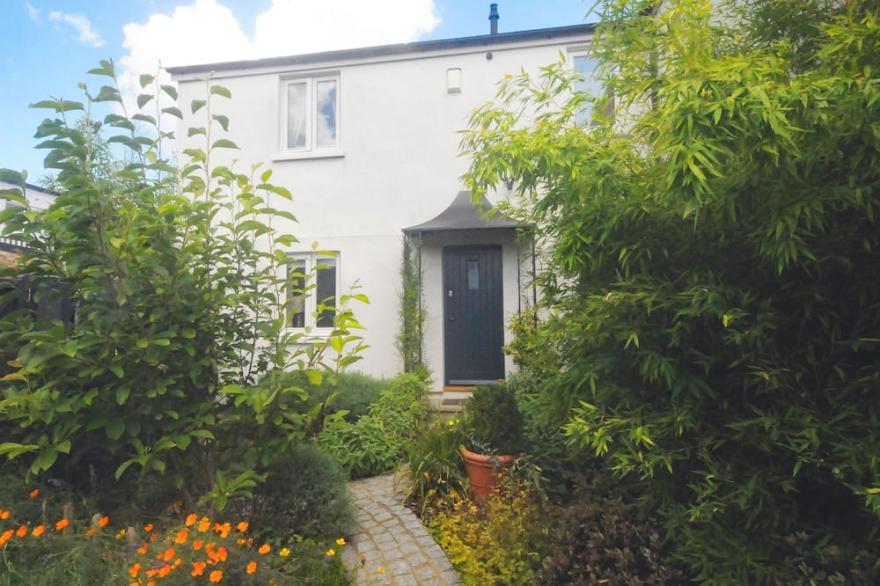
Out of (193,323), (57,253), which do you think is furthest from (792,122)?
(57,253)

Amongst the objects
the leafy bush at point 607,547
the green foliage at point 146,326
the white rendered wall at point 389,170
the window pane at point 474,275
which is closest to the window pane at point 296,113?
the white rendered wall at point 389,170

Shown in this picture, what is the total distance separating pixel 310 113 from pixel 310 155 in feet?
2.56

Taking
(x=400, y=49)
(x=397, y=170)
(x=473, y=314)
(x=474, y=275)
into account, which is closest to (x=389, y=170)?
(x=397, y=170)

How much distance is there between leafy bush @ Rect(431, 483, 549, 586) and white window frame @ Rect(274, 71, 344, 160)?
6107 mm

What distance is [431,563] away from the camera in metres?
2.95

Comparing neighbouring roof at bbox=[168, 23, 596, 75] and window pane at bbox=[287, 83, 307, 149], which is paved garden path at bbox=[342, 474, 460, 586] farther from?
neighbouring roof at bbox=[168, 23, 596, 75]

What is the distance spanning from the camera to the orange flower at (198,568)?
6.51 ft

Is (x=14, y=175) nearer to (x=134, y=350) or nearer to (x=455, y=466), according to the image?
(x=134, y=350)

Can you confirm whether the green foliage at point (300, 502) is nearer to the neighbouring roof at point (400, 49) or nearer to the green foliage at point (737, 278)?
the green foliage at point (737, 278)

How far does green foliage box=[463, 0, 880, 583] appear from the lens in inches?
64.8

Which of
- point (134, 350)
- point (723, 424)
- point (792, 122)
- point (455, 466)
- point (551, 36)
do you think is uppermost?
point (551, 36)

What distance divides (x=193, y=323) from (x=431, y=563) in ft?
6.87

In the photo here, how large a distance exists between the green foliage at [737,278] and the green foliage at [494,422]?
106 cm

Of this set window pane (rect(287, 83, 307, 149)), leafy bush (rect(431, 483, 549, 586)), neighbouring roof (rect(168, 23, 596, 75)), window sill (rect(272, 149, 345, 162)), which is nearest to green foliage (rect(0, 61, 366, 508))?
leafy bush (rect(431, 483, 549, 586))
